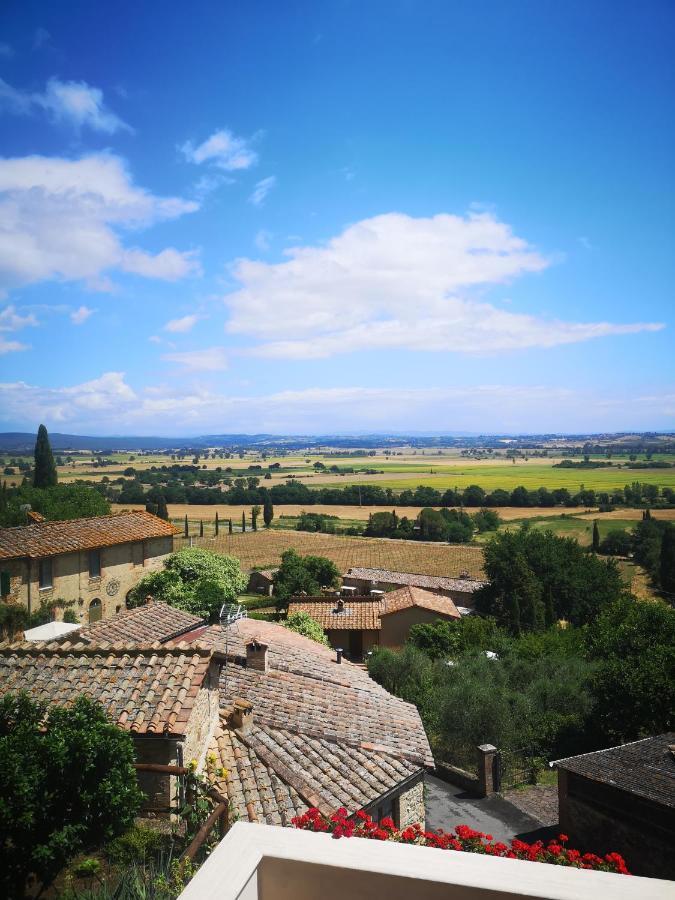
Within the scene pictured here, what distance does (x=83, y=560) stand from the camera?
24.3m

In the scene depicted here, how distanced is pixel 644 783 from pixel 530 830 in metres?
3.23

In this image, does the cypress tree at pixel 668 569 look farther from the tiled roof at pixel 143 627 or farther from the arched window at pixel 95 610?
the tiled roof at pixel 143 627

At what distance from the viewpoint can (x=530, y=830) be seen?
14.6 meters

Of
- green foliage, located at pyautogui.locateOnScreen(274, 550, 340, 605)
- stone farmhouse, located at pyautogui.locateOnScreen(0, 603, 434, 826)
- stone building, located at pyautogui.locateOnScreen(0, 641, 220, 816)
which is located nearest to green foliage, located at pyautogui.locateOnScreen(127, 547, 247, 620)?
green foliage, located at pyautogui.locateOnScreen(274, 550, 340, 605)

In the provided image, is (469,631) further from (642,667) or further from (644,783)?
(644,783)

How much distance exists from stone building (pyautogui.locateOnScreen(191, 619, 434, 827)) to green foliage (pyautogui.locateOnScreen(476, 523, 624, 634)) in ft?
80.5

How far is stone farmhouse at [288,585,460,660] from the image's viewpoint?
28984 mm

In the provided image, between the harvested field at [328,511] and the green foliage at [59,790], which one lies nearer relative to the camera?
the green foliage at [59,790]

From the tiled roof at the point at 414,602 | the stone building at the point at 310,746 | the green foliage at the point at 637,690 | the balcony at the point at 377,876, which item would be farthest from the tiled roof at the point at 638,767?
the tiled roof at the point at 414,602

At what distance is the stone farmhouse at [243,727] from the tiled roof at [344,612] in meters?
17.1

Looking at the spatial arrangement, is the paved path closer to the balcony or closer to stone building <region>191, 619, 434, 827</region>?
stone building <region>191, 619, 434, 827</region>

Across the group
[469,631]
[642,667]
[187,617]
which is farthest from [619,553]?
[187,617]

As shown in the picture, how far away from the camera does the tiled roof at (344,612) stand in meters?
28.9

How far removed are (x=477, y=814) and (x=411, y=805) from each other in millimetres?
7132
